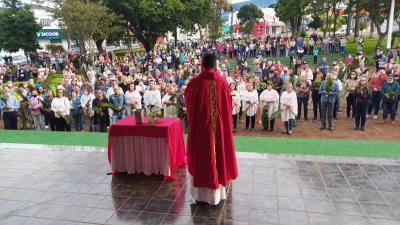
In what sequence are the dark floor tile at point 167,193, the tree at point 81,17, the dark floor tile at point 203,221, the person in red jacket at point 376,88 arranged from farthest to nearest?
the tree at point 81,17 → the person in red jacket at point 376,88 → the dark floor tile at point 167,193 → the dark floor tile at point 203,221

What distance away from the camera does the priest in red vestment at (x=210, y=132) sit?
4758 mm

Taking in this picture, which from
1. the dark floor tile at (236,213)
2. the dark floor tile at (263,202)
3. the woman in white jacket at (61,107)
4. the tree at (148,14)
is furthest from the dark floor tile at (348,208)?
the tree at (148,14)

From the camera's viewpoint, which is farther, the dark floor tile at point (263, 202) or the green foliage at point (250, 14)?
the green foliage at point (250, 14)

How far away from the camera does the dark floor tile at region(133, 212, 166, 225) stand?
4699 millimetres

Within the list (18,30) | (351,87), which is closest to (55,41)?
(18,30)

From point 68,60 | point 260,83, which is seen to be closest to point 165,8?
point 68,60

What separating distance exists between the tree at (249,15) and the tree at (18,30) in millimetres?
36051

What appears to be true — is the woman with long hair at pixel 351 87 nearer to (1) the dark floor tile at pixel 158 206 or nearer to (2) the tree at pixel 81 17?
(1) the dark floor tile at pixel 158 206

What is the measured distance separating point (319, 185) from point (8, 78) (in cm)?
2393

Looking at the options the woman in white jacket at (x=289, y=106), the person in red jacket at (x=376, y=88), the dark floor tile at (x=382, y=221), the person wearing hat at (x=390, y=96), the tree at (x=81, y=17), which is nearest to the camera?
the dark floor tile at (x=382, y=221)

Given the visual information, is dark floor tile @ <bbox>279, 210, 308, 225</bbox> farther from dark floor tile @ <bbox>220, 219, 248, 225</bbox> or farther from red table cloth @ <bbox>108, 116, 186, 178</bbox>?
red table cloth @ <bbox>108, 116, 186, 178</bbox>

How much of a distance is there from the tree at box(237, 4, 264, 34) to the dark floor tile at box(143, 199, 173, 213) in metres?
58.1

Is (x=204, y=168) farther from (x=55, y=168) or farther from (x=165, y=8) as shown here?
(x=165, y=8)

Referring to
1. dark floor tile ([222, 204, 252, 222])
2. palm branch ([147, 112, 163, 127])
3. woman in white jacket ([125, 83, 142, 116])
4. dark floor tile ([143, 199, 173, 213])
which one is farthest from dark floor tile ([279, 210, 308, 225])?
woman in white jacket ([125, 83, 142, 116])
